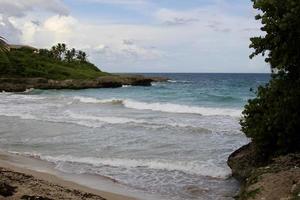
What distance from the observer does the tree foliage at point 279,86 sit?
442 inches

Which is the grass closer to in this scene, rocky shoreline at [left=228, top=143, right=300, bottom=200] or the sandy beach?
the sandy beach

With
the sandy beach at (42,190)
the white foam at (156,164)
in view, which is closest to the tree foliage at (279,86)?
the white foam at (156,164)

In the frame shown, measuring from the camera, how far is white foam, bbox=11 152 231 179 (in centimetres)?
1412

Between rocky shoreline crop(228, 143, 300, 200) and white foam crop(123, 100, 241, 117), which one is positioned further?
white foam crop(123, 100, 241, 117)

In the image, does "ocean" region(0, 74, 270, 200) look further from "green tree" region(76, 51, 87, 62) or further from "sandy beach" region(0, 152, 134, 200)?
"green tree" region(76, 51, 87, 62)

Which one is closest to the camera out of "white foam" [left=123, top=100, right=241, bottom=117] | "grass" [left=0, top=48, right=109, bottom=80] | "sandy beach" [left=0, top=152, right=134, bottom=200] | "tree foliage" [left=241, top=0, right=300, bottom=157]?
"sandy beach" [left=0, top=152, right=134, bottom=200]

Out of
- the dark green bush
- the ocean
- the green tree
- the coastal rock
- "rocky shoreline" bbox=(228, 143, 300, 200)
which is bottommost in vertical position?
the ocean

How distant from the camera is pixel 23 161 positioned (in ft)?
50.5

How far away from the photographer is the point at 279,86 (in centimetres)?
1245

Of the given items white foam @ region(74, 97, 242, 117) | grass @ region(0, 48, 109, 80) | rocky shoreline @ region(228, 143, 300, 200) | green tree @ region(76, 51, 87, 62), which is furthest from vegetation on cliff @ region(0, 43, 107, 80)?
rocky shoreline @ region(228, 143, 300, 200)

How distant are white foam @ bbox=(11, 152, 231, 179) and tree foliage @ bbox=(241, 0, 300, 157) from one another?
1.50m

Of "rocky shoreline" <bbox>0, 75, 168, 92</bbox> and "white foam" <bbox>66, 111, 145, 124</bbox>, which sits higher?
"rocky shoreline" <bbox>0, 75, 168, 92</bbox>

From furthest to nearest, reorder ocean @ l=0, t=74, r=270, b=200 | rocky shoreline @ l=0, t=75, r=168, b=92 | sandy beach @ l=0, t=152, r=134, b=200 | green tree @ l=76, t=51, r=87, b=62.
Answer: green tree @ l=76, t=51, r=87, b=62
rocky shoreline @ l=0, t=75, r=168, b=92
ocean @ l=0, t=74, r=270, b=200
sandy beach @ l=0, t=152, r=134, b=200

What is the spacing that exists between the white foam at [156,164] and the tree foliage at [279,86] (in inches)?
59.1
